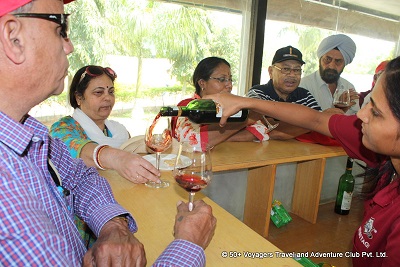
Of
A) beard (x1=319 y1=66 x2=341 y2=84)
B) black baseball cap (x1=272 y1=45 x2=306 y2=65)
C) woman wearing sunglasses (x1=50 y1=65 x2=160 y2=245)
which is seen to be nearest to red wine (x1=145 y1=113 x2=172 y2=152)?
woman wearing sunglasses (x1=50 y1=65 x2=160 y2=245)

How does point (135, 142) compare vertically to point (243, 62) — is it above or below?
below

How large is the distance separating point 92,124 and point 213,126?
0.77 metres

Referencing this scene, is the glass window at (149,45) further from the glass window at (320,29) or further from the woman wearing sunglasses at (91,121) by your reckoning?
the woman wearing sunglasses at (91,121)

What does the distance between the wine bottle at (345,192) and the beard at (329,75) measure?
1621 millimetres

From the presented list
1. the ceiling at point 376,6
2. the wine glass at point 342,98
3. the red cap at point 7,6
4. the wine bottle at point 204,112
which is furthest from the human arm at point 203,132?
the ceiling at point 376,6

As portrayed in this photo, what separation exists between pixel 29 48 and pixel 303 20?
412 centimetres

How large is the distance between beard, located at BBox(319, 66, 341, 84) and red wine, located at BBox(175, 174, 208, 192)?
9.37 ft

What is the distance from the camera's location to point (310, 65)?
4.62 meters

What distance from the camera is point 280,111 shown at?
1621mm

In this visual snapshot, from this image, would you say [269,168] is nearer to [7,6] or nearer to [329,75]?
[7,6]

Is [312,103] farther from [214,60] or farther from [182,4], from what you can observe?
[182,4]

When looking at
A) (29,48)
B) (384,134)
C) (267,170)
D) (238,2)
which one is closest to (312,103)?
(267,170)

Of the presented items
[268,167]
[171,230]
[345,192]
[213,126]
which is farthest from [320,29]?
[171,230]

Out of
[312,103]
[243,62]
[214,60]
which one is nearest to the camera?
[214,60]
